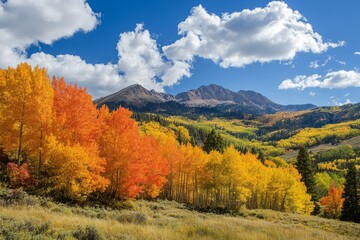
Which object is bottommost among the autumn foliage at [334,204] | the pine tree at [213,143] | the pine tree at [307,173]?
the autumn foliage at [334,204]

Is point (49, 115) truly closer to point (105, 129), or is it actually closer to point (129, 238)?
point (105, 129)

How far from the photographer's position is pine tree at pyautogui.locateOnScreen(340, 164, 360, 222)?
227ft

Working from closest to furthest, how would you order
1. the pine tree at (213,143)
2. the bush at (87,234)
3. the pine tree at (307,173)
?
the bush at (87,234) → the pine tree at (213,143) → the pine tree at (307,173)

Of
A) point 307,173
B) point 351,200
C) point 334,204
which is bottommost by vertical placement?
point 334,204

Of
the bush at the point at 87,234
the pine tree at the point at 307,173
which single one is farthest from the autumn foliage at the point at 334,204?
the bush at the point at 87,234

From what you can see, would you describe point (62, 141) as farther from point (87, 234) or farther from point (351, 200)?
point (351, 200)

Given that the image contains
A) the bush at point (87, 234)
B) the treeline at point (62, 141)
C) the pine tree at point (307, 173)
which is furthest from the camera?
the pine tree at point (307, 173)

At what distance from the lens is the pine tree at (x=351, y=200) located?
69.2 meters

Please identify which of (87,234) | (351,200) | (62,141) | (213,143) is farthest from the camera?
(213,143)

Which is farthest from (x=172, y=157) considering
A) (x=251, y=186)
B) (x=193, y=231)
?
(x=193, y=231)

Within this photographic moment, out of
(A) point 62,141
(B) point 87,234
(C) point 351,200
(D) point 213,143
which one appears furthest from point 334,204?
(B) point 87,234

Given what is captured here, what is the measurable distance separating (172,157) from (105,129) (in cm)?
2743

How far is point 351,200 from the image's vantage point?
233ft

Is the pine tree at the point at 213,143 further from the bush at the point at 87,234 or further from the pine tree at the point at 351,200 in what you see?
the bush at the point at 87,234
